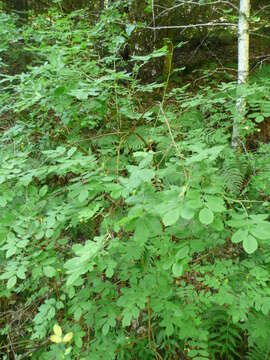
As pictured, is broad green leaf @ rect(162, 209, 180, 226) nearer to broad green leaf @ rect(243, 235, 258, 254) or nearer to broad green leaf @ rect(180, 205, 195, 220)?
broad green leaf @ rect(180, 205, 195, 220)

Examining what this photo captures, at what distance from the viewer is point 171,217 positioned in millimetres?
Result: 951

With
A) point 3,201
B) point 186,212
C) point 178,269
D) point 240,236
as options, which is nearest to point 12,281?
point 3,201

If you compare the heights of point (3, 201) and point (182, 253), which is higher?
point (3, 201)

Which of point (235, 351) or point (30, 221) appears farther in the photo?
point (235, 351)

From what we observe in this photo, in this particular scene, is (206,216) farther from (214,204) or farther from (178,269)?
(178,269)

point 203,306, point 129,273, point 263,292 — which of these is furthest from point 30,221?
point 263,292

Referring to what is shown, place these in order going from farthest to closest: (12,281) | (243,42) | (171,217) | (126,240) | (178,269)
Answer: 1. (243,42)
2. (126,240)
3. (12,281)
4. (178,269)
5. (171,217)

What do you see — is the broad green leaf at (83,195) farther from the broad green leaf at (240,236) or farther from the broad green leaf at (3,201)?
the broad green leaf at (240,236)

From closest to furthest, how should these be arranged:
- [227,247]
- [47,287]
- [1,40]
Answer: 1. [47,287]
2. [227,247]
3. [1,40]

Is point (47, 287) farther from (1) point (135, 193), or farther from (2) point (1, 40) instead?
(2) point (1, 40)

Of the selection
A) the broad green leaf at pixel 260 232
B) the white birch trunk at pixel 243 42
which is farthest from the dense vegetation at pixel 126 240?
the white birch trunk at pixel 243 42

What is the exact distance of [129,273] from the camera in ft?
5.34

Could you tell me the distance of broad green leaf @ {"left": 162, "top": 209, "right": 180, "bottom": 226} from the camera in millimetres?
933

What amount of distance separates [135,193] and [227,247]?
1.44m
